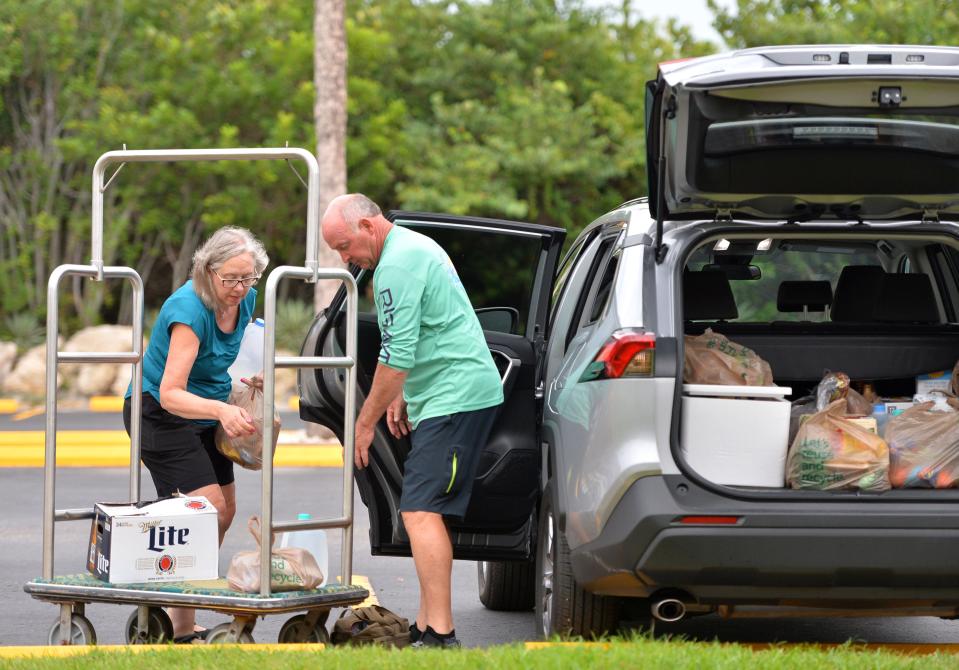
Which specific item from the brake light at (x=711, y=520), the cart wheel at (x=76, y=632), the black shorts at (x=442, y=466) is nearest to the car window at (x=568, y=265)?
the black shorts at (x=442, y=466)

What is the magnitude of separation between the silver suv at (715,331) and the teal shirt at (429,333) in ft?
1.10

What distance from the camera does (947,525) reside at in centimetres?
451

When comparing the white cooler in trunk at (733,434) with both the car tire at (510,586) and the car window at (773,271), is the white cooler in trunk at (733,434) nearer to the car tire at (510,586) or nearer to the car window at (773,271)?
the car window at (773,271)

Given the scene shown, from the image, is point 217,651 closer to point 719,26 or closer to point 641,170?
point 641,170

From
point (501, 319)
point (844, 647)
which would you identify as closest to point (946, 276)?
point (501, 319)

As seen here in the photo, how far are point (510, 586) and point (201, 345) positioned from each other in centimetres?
200

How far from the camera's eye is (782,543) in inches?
176

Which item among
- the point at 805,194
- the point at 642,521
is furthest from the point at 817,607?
the point at 805,194

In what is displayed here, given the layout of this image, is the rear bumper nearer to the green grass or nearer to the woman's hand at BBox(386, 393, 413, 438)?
the green grass

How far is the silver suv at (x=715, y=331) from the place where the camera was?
449 centimetres

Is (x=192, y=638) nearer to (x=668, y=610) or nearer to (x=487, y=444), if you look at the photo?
(x=487, y=444)

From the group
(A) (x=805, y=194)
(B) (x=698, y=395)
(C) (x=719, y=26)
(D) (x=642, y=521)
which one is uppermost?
(C) (x=719, y=26)

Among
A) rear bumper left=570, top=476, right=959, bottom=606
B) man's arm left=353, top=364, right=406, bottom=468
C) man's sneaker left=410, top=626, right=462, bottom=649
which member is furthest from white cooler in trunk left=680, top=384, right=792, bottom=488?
man's sneaker left=410, top=626, right=462, bottom=649

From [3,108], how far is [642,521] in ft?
59.8
